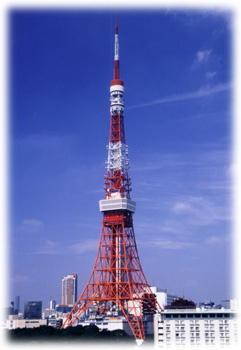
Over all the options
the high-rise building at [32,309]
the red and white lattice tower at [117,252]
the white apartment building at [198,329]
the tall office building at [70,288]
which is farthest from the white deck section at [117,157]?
the tall office building at [70,288]

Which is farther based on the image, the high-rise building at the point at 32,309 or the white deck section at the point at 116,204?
the high-rise building at the point at 32,309

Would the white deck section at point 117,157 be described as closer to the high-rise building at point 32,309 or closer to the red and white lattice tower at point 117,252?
the red and white lattice tower at point 117,252

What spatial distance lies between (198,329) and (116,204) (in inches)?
817

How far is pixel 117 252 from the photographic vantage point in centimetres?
4894

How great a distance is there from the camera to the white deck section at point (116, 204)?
5006cm

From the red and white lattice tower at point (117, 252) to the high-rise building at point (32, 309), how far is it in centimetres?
4208

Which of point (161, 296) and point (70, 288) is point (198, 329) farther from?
point (70, 288)

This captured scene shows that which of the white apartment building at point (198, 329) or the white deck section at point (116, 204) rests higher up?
the white deck section at point (116, 204)

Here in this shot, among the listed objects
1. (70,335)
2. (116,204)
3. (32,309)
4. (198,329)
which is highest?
(116,204)

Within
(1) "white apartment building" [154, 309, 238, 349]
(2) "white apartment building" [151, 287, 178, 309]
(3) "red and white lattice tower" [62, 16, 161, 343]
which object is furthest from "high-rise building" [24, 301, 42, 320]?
(1) "white apartment building" [154, 309, 238, 349]

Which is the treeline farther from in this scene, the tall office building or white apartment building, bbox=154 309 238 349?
the tall office building

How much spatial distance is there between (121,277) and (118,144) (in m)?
14.2

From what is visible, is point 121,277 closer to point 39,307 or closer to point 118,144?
point 118,144

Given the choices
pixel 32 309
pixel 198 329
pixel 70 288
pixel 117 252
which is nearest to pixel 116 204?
pixel 117 252
